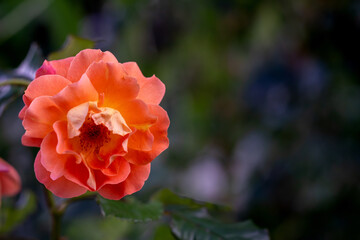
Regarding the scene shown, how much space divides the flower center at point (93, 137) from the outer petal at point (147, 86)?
74 millimetres

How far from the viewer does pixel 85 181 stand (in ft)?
1.75

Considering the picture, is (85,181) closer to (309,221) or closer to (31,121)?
(31,121)

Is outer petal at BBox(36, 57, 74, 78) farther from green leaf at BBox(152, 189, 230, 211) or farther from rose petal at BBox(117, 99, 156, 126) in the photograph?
green leaf at BBox(152, 189, 230, 211)

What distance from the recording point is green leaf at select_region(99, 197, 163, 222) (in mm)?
594

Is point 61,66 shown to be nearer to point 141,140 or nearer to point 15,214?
point 141,140

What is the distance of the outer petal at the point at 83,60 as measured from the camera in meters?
0.54

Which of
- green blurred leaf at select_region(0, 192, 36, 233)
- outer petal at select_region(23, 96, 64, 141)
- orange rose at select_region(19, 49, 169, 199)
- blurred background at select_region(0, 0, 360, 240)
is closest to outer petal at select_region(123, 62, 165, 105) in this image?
orange rose at select_region(19, 49, 169, 199)

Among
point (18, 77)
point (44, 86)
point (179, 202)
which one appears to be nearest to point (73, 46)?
point (18, 77)

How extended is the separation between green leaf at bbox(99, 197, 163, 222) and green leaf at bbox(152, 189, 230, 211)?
0.04 metres

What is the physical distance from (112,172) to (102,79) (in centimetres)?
12

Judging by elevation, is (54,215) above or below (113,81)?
below

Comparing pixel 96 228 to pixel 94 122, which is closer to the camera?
pixel 94 122

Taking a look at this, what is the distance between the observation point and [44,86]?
521mm

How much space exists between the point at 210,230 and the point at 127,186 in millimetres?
180
